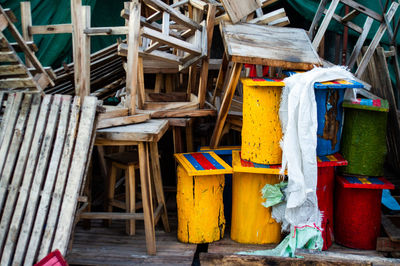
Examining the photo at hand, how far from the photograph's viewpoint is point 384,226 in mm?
4242

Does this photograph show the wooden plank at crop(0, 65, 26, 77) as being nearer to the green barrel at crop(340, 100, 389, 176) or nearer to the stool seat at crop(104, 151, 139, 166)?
the stool seat at crop(104, 151, 139, 166)

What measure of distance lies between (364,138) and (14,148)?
122 inches

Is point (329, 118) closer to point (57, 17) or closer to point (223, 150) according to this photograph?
point (223, 150)

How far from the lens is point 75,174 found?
339cm

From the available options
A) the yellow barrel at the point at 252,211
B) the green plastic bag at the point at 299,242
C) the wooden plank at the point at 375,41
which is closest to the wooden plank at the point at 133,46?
the yellow barrel at the point at 252,211

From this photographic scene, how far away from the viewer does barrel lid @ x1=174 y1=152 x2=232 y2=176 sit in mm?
3954

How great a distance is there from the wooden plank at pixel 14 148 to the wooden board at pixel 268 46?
180 centimetres

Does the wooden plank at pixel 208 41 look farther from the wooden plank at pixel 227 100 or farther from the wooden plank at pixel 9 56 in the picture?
the wooden plank at pixel 9 56

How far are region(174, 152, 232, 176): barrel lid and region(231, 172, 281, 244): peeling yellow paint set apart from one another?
8.5 inches

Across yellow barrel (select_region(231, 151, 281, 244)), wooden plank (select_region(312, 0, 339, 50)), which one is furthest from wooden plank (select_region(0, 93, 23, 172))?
wooden plank (select_region(312, 0, 339, 50))

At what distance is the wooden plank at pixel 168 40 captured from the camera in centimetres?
386

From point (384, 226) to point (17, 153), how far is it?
Answer: 346 centimetres

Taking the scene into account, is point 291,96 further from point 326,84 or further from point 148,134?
point 148,134

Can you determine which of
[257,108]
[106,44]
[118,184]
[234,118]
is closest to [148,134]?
[257,108]
